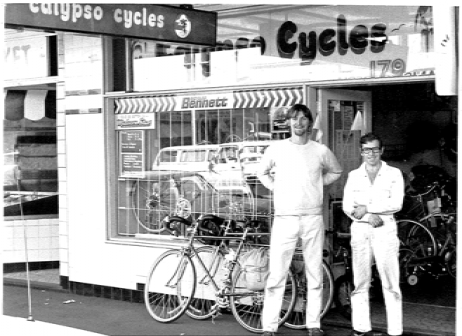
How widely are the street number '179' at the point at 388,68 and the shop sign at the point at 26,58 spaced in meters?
4.19

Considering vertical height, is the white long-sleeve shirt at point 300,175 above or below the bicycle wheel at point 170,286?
above

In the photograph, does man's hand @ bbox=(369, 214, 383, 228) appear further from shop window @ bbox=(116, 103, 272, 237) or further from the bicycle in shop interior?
the bicycle in shop interior

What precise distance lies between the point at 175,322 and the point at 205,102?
7.34 ft

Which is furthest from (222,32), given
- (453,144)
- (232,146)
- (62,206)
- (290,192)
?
(453,144)

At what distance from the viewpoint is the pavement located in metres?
8.16

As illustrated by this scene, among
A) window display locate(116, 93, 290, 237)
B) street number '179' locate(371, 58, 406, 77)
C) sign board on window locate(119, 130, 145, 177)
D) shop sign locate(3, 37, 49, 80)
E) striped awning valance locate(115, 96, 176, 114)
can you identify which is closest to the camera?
street number '179' locate(371, 58, 406, 77)

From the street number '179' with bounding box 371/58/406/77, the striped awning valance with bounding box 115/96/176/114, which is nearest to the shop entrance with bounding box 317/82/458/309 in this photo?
the street number '179' with bounding box 371/58/406/77

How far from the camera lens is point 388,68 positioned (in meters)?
7.82

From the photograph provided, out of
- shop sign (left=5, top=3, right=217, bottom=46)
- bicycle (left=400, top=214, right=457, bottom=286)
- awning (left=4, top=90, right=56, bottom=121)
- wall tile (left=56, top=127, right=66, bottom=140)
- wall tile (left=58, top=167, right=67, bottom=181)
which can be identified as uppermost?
shop sign (left=5, top=3, right=217, bottom=46)

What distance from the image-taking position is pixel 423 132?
452 inches

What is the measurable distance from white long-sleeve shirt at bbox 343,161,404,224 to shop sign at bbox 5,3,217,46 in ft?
6.43

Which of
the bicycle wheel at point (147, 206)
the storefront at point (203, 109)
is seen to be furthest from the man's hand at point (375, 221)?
the bicycle wheel at point (147, 206)

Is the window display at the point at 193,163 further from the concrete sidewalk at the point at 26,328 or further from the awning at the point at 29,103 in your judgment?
the concrete sidewalk at the point at 26,328

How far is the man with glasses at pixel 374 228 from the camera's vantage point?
729 cm
